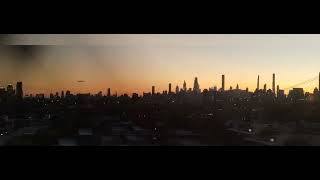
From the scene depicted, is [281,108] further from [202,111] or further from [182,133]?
[182,133]
